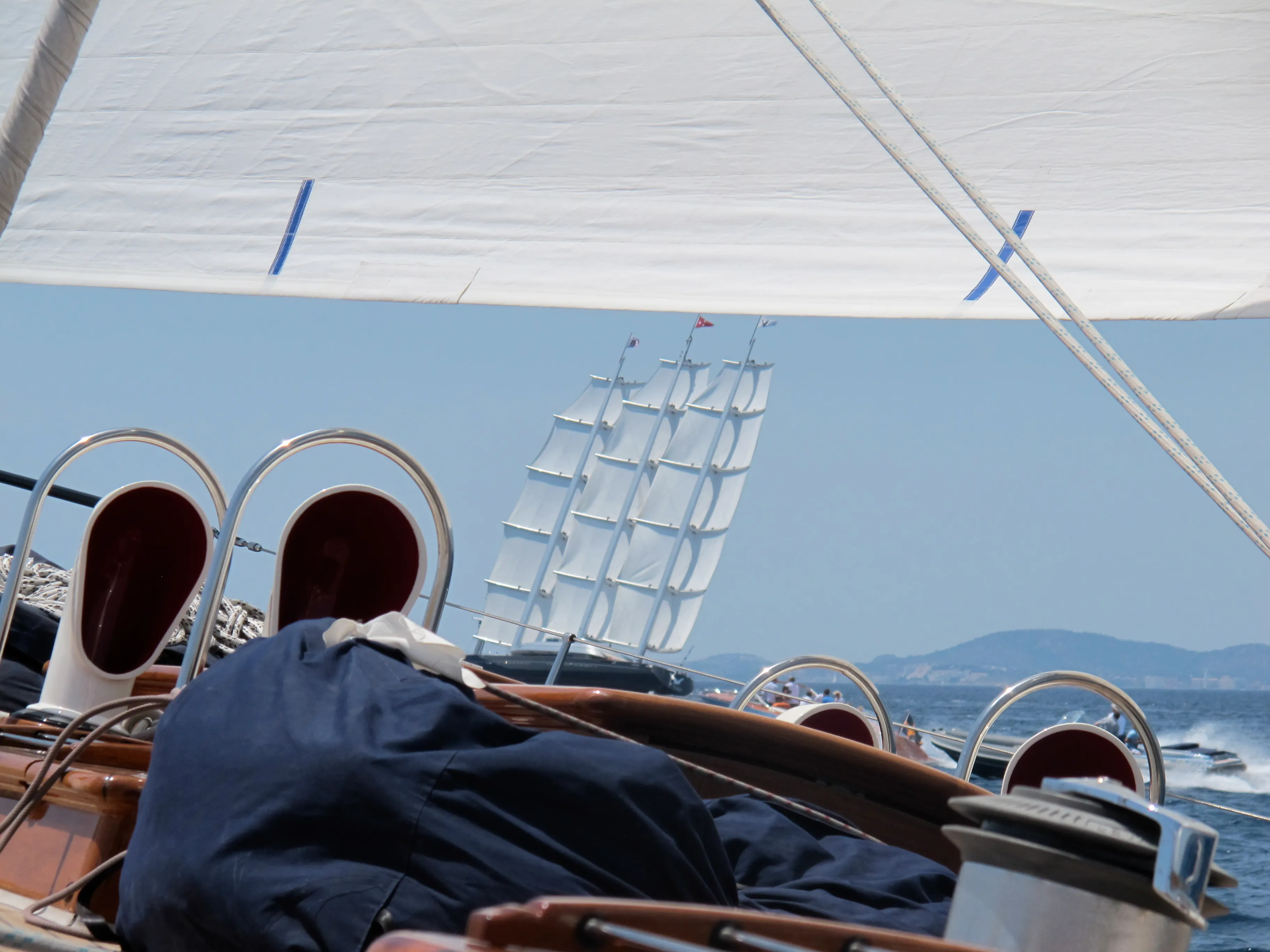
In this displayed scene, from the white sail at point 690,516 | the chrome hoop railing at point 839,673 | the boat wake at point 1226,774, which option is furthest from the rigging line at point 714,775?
the white sail at point 690,516

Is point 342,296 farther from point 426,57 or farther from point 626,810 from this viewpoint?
point 626,810

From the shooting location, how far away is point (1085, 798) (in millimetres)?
776

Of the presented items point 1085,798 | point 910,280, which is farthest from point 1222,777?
point 1085,798

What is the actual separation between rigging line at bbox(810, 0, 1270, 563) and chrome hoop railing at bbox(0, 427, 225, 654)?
4.59ft

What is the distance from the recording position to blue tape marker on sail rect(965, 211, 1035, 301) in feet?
9.93

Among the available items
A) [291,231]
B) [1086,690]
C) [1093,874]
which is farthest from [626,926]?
[291,231]

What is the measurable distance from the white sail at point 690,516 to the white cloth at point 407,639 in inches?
1469

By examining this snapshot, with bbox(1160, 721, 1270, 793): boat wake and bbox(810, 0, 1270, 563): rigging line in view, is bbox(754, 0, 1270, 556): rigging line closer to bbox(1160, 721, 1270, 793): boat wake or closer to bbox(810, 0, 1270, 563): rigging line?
bbox(810, 0, 1270, 563): rigging line

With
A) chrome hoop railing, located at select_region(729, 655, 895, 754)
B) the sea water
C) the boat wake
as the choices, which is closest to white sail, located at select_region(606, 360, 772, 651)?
the sea water

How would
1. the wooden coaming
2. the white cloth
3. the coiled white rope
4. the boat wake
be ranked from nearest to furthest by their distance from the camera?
the wooden coaming → the white cloth → the coiled white rope → the boat wake

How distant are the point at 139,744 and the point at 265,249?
2.16 metres

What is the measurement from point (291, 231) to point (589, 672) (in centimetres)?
2492

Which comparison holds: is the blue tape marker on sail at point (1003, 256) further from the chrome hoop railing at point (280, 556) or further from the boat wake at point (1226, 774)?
the boat wake at point (1226, 774)

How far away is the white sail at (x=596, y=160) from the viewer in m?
3.05
